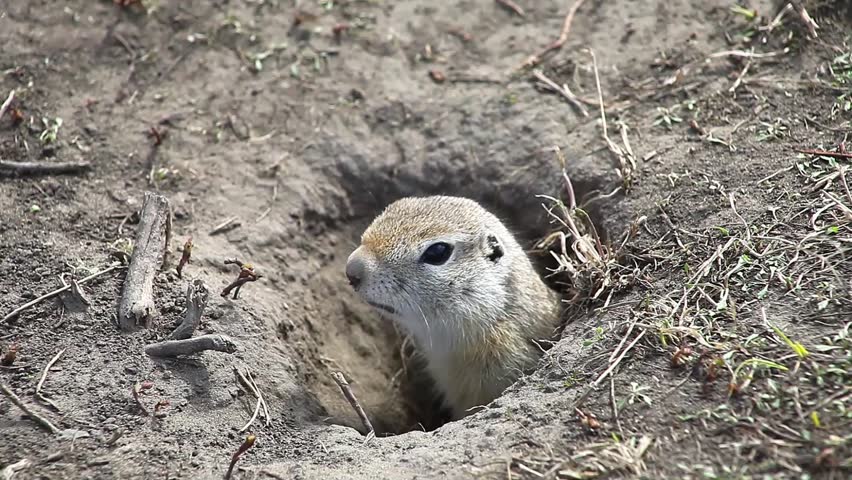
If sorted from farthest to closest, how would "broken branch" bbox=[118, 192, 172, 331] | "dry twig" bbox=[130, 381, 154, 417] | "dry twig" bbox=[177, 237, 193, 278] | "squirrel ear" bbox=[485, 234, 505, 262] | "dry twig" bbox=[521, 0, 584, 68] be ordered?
"dry twig" bbox=[521, 0, 584, 68] → "squirrel ear" bbox=[485, 234, 505, 262] → "dry twig" bbox=[177, 237, 193, 278] → "broken branch" bbox=[118, 192, 172, 331] → "dry twig" bbox=[130, 381, 154, 417]

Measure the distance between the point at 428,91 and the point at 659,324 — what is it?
317cm

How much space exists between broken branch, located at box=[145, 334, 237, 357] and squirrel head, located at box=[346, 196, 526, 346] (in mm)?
888

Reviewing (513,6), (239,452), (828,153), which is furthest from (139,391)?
(513,6)

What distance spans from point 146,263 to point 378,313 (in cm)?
173

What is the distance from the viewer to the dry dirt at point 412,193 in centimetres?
367

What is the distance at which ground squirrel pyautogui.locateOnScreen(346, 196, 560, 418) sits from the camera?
4.84 meters

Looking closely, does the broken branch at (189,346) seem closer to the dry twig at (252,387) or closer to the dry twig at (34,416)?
the dry twig at (252,387)

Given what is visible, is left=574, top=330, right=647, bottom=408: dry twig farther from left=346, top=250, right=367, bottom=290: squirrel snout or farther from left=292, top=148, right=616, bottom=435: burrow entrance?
left=292, top=148, right=616, bottom=435: burrow entrance

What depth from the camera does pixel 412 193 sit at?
6.32 m

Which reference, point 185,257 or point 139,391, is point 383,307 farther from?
point 139,391

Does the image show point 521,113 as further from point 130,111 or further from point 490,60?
point 130,111

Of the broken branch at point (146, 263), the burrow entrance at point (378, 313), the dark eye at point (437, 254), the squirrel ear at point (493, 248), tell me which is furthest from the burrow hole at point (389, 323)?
the broken branch at point (146, 263)

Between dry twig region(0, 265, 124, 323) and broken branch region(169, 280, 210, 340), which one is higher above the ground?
broken branch region(169, 280, 210, 340)

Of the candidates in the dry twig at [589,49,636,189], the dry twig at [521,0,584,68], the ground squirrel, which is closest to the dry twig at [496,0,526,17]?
the dry twig at [521,0,584,68]
